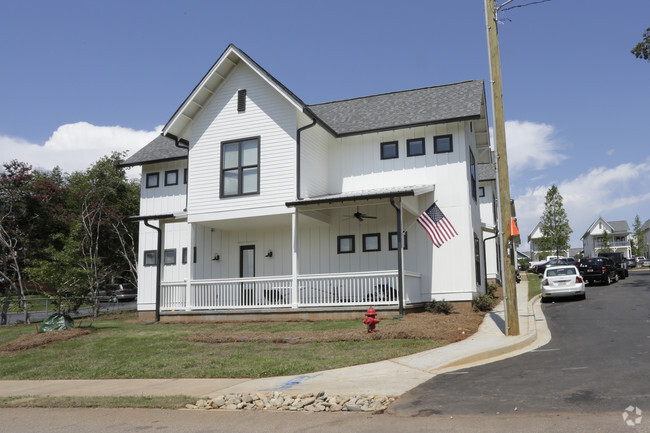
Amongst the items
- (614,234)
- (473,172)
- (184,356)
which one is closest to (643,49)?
(473,172)

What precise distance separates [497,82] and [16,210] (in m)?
36.4

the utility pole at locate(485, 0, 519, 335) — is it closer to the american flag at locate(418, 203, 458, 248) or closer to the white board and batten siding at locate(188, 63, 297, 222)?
the american flag at locate(418, 203, 458, 248)

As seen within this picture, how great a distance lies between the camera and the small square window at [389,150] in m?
21.2

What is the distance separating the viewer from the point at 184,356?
13.4 metres

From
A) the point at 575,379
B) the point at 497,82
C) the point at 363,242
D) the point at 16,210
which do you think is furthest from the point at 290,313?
the point at 16,210

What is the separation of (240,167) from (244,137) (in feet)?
3.74

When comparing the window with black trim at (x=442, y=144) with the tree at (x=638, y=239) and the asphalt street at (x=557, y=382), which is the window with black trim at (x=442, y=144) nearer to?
the asphalt street at (x=557, y=382)

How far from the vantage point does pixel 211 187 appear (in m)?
20.7

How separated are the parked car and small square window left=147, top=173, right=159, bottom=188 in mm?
22842

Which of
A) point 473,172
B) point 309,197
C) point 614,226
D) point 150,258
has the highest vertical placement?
point 614,226

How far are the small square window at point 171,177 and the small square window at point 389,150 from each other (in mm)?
10077

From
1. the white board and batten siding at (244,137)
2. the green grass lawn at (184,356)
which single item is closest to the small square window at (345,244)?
the white board and batten siding at (244,137)

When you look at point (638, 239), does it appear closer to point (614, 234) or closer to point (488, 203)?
point (614, 234)

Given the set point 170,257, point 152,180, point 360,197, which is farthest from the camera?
point 152,180
